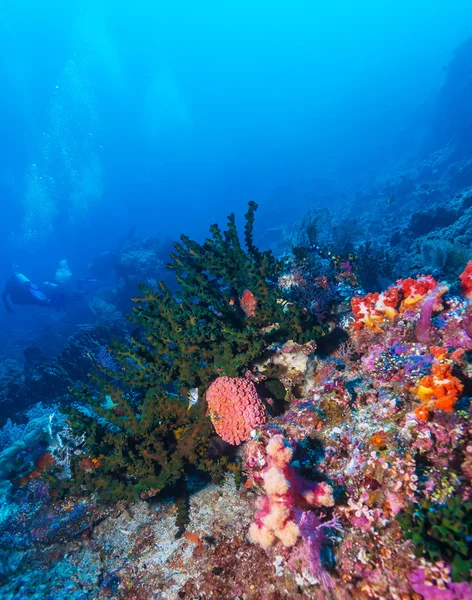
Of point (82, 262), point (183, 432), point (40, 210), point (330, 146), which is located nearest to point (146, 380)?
point (183, 432)

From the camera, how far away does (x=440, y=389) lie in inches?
98.1

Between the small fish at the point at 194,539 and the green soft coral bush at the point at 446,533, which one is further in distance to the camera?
the small fish at the point at 194,539

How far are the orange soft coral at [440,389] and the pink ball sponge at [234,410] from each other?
1.71 meters

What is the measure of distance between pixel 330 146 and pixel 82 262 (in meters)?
79.1

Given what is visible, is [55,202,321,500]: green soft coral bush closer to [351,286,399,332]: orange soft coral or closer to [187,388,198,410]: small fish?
[187,388,198,410]: small fish

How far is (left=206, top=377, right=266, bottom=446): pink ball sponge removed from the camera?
3.56m

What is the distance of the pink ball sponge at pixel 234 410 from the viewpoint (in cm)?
356

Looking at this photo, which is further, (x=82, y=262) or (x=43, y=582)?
(x=82, y=262)

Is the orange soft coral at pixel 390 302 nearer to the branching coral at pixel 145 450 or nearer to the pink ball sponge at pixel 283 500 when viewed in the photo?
the pink ball sponge at pixel 283 500

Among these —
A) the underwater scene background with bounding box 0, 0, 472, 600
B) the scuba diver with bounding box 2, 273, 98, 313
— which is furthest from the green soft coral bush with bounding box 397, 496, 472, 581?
the scuba diver with bounding box 2, 273, 98, 313

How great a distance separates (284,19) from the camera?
175625 millimetres

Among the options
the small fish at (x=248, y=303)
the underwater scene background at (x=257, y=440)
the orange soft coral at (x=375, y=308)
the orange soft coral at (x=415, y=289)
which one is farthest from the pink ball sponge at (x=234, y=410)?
the orange soft coral at (x=415, y=289)

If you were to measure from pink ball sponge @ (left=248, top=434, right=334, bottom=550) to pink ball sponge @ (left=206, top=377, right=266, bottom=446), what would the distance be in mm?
948

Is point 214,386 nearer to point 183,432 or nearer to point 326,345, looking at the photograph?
point 183,432
